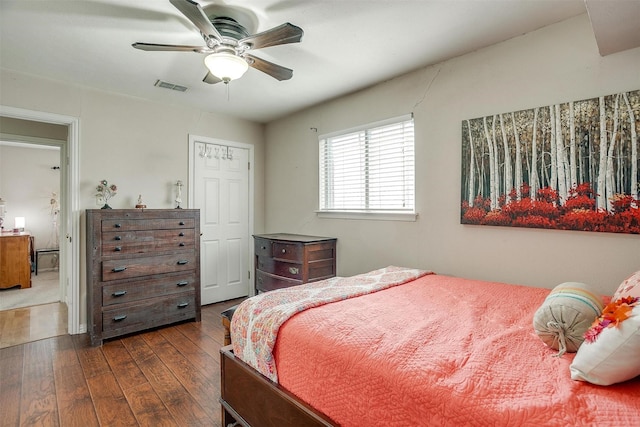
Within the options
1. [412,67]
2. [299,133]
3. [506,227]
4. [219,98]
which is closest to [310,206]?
[299,133]

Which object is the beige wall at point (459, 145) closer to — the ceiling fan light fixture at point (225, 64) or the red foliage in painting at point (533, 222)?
the red foliage in painting at point (533, 222)

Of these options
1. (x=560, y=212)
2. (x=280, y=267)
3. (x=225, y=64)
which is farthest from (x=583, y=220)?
(x=280, y=267)

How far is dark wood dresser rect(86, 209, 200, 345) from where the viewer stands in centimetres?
300

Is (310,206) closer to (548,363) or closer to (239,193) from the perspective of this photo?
(239,193)

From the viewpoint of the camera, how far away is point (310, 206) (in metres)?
3.98

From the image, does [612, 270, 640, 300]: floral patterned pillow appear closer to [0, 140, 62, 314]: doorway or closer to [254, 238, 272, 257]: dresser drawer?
[254, 238, 272, 257]: dresser drawer

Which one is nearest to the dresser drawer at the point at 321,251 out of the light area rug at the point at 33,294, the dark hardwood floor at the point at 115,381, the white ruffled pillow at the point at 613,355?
the dark hardwood floor at the point at 115,381

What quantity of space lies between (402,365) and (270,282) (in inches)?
105

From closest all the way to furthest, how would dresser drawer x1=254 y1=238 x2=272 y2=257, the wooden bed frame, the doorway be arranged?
the wooden bed frame
dresser drawer x1=254 y1=238 x2=272 y2=257
the doorway

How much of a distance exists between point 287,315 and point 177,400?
120cm

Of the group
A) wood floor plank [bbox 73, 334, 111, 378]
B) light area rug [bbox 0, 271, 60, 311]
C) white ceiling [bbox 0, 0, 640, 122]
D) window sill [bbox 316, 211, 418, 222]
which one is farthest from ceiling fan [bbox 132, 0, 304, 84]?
light area rug [bbox 0, 271, 60, 311]

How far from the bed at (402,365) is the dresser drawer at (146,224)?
1.99 m

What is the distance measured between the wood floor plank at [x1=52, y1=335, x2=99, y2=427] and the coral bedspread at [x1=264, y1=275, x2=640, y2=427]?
140 centimetres

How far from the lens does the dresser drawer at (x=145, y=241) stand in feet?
10.1
